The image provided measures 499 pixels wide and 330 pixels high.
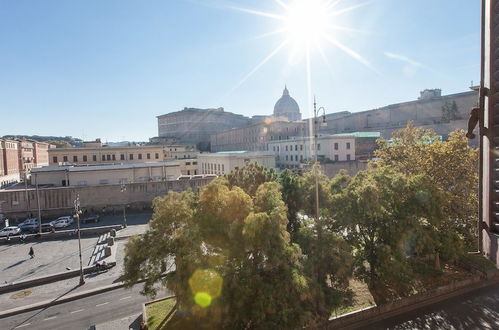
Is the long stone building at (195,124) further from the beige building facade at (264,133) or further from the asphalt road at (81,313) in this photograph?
the asphalt road at (81,313)

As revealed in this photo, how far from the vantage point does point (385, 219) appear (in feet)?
51.4

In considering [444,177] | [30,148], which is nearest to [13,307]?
[444,177]

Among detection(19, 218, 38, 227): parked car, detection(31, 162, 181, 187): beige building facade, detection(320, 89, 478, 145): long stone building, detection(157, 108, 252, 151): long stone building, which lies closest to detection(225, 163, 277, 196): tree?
detection(19, 218, 38, 227): parked car

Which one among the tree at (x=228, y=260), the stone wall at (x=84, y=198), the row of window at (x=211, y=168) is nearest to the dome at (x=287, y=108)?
the row of window at (x=211, y=168)

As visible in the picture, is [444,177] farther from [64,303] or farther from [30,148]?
[30,148]

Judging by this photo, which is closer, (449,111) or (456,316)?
(456,316)

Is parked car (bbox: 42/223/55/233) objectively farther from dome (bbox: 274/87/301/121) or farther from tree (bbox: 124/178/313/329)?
dome (bbox: 274/87/301/121)

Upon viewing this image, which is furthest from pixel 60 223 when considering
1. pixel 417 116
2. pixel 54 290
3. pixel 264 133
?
pixel 417 116

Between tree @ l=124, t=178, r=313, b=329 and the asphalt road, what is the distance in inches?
218

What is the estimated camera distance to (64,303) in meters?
18.5

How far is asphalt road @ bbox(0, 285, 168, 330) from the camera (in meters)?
16.0

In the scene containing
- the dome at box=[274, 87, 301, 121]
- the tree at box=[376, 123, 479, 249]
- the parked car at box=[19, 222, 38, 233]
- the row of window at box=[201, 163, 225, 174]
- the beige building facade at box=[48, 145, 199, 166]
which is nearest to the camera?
the tree at box=[376, 123, 479, 249]

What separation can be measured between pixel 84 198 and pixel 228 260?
35.1 meters

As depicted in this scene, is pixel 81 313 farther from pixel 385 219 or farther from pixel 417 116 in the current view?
pixel 417 116
